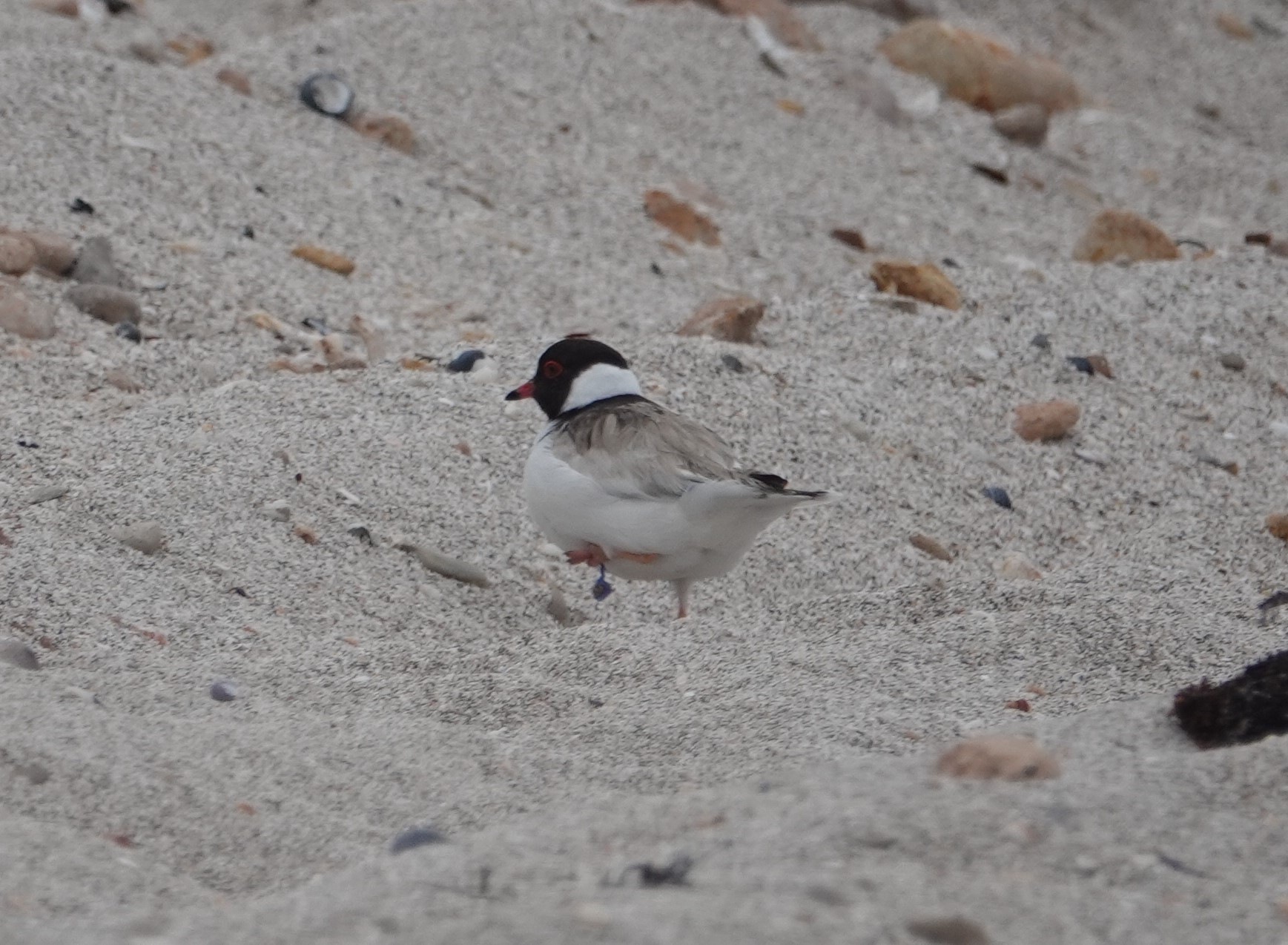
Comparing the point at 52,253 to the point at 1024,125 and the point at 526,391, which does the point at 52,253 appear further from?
the point at 1024,125

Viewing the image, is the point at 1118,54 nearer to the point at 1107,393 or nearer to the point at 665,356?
the point at 1107,393

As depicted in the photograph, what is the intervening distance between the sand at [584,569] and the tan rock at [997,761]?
0.04 m

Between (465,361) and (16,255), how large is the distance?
1.44 meters

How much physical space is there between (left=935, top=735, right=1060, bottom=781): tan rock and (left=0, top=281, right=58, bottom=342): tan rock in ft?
11.5

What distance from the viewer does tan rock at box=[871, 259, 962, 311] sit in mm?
6688

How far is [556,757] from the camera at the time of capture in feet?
11.1

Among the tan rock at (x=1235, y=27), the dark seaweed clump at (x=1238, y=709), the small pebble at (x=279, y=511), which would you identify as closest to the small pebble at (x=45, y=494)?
the small pebble at (x=279, y=511)

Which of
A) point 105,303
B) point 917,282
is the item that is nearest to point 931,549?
point 917,282

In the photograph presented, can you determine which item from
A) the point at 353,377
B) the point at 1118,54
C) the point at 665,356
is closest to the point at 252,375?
the point at 353,377

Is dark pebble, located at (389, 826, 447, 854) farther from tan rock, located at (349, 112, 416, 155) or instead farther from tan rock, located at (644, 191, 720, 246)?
tan rock, located at (349, 112, 416, 155)

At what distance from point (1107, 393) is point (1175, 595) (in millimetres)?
1823

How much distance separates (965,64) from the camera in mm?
9625

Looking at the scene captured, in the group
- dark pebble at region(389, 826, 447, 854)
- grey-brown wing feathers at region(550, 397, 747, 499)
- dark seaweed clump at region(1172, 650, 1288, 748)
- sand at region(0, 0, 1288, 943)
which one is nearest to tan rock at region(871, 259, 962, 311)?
sand at region(0, 0, 1288, 943)

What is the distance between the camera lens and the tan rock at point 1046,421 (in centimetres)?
588
